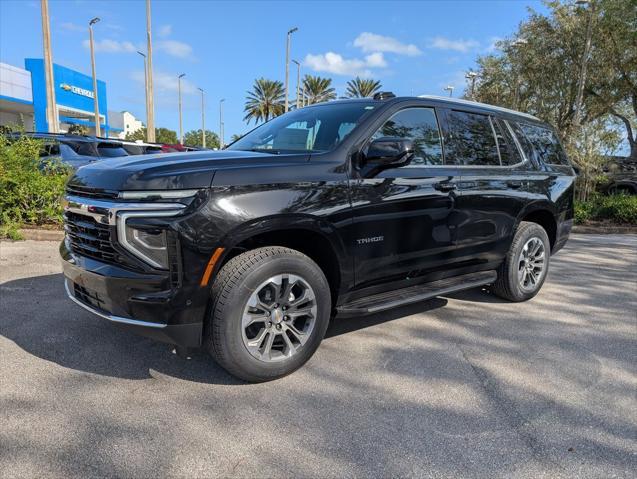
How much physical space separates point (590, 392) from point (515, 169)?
7.28 feet

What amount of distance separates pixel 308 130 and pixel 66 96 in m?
38.9

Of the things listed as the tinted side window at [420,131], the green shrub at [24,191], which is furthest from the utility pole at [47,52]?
the tinted side window at [420,131]

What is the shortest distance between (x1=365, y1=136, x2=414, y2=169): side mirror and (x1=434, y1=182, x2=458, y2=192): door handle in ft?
1.84

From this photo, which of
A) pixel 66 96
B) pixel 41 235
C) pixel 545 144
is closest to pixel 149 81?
pixel 66 96

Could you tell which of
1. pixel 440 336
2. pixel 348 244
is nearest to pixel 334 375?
pixel 348 244

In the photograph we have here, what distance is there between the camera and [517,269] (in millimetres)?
4684

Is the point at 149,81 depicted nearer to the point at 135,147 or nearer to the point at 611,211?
the point at 135,147

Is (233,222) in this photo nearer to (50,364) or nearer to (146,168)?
(146,168)

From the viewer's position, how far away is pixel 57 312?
13.4ft

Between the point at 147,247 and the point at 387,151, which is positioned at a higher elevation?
the point at 387,151

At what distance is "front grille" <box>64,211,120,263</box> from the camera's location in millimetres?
2701

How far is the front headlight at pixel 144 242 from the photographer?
2.56 metres

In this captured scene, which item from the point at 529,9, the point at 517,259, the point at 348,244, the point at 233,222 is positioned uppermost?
the point at 529,9

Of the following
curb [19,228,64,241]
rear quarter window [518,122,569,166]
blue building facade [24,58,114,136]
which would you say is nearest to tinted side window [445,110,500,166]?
rear quarter window [518,122,569,166]
